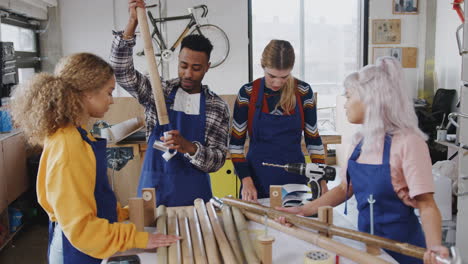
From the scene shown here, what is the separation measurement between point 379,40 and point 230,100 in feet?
10.7

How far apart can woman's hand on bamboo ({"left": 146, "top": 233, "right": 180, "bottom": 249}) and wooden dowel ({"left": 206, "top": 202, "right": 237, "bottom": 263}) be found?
5.7 inches

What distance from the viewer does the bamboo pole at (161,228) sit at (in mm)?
1428

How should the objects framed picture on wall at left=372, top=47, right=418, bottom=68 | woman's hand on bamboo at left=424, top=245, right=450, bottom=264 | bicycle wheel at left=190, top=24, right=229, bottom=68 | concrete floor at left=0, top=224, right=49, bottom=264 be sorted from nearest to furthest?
woman's hand on bamboo at left=424, top=245, right=450, bottom=264 → concrete floor at left=0, top=224, right=49, bottom=264 → bicycle wheel at left=190, top=24, right=229, bottom=68 → framed picture on wall at left=372, top=47, right=418, bottom=68

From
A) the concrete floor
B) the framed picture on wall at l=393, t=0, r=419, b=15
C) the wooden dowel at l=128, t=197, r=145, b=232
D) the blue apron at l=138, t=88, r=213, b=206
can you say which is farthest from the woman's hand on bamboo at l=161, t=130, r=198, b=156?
the framed picture on wall at l=393, t=0, r=419, b=15

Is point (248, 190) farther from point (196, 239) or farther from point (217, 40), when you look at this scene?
point (217, 40)

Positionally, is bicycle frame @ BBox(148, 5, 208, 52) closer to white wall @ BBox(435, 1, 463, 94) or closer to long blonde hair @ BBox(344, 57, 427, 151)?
white wall @ BBox(435, 1, 463, 94)

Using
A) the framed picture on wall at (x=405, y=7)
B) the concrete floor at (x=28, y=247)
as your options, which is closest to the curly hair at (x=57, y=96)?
the concrete floor at (x=28, y=247)

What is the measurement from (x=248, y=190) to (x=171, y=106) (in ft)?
1.86

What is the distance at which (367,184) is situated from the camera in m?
1.70

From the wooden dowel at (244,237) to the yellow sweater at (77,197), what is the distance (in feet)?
1.06

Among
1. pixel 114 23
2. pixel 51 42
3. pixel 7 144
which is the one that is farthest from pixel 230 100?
pixel 51 42

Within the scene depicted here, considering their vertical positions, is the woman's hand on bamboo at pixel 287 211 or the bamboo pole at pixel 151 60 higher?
the bamboo pole at pixel 151 60

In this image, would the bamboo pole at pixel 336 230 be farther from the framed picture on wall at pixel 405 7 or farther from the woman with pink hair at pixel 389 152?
the framed picture on wall at pixel 405 7

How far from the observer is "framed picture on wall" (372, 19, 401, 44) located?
267 inches
